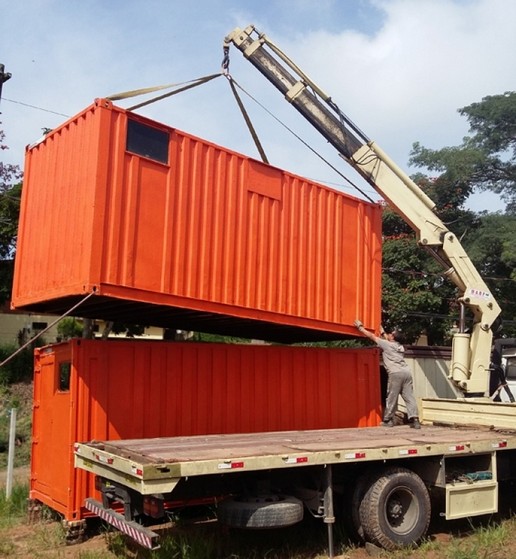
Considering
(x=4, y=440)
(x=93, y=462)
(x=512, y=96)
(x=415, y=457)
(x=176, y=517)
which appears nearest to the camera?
(x=93, y=462)

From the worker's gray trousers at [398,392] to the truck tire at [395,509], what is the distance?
238 cm

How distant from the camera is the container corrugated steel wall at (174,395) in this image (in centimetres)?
724

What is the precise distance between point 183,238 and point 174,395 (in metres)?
1.99

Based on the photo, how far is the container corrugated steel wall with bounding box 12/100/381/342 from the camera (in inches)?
272

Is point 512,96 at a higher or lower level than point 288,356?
higher

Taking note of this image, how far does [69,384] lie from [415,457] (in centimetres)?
414

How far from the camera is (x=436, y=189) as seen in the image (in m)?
19.9

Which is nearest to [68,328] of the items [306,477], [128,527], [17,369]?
[17,369]

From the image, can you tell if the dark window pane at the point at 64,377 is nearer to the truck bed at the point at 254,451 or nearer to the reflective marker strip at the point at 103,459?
the truck bed at the point at 254,451

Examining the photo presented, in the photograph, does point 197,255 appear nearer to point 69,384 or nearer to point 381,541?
point 69,384

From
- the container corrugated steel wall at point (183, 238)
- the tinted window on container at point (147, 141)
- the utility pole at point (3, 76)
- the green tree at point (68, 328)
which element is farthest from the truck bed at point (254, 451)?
the green tree at point (68, 328)

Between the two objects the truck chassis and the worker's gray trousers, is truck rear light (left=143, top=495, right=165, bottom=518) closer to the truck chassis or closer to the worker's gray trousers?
the truck chassis

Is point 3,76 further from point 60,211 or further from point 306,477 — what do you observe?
point 306,477

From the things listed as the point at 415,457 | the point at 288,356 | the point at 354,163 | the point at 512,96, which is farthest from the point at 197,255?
the point at 512,96
